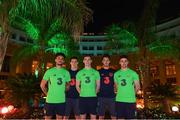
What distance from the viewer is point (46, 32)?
57.0ft

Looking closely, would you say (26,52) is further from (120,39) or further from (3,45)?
(3,45)

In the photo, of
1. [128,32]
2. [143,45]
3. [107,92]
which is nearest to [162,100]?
[143,45]

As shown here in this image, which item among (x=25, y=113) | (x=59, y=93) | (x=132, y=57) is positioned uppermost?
(x=132, y=57)

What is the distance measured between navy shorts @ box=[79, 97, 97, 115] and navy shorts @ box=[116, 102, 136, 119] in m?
0.64

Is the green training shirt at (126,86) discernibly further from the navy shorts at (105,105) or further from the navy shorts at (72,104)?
the navy shorts at (72,104)

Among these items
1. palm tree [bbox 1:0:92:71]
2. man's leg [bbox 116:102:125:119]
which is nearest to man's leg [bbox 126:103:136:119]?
man's leg [bbox 116:102:125:119]

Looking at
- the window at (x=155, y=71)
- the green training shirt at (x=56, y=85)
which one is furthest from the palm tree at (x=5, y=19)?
the window at (x=155, y=71)

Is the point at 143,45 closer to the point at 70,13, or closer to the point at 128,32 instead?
the point at 128,32

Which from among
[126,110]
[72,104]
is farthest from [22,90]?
[126,110]

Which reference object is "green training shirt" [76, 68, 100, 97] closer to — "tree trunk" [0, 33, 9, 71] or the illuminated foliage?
"tree trunk" [0, 33, 9, 71]

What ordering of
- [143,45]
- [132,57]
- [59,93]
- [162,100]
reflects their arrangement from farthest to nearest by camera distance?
[132,57]
[143,45]
[162,100]
[59,93]

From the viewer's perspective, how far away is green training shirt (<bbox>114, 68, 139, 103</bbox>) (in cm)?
730

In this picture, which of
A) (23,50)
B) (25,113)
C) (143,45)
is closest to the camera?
(25,113)

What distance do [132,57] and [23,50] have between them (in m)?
8.18
